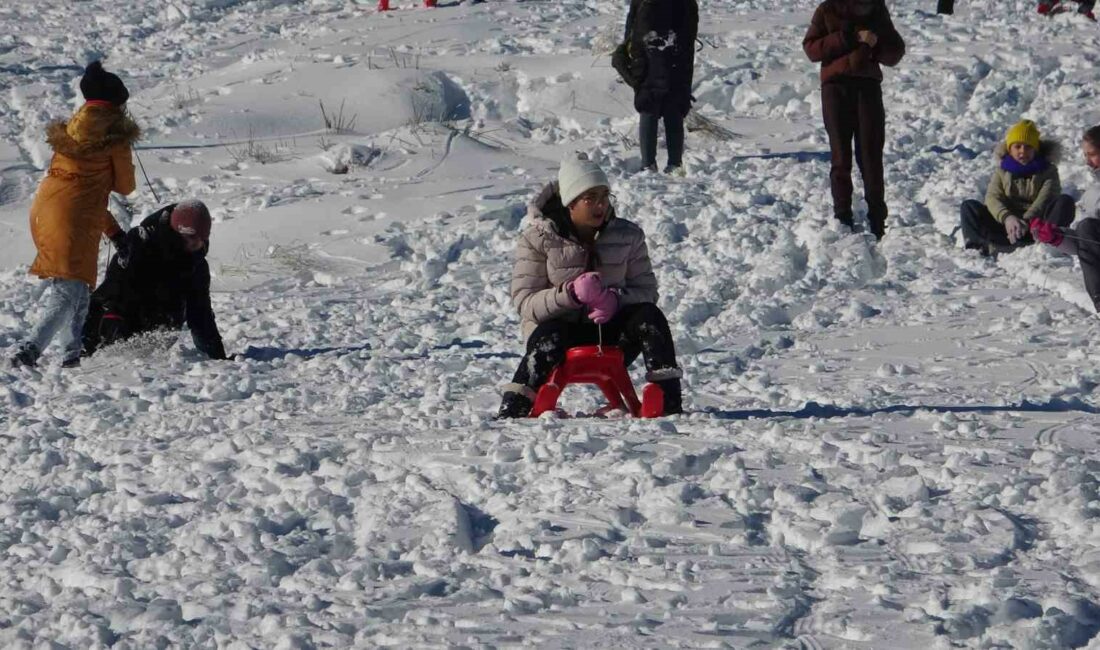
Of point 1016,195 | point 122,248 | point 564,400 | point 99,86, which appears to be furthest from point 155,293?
point 1016,195

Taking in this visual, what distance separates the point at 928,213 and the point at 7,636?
7174mm

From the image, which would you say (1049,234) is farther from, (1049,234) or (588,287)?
(588,287)

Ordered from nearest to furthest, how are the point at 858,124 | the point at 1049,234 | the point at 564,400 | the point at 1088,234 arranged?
the point at 564,400 → the point at 1088,234 → the point at 1049,234 → the point at 858,124

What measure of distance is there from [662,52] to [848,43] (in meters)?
2.04

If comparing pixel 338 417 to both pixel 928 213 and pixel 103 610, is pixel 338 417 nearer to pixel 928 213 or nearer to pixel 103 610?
pixel 103 610

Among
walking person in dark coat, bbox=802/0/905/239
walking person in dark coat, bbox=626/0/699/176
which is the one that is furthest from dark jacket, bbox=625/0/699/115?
walking person in dark coat, bbox=802/0/905/239

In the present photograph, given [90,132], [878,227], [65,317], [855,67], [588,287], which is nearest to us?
[588,287]

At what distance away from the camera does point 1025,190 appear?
840 centimetres

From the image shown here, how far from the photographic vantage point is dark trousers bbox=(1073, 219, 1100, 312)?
698 cm

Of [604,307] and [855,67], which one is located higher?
[855,67]

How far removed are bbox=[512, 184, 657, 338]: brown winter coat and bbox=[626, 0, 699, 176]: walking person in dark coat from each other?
15.9 feet

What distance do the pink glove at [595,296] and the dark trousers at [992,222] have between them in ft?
12.6

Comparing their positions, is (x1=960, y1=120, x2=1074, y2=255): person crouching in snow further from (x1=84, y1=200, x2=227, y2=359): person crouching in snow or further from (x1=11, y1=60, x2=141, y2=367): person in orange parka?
(x1=11, y1=60, x2=141, y2=367): person in orange parka

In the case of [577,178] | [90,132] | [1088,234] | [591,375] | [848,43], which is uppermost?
[848,43]
